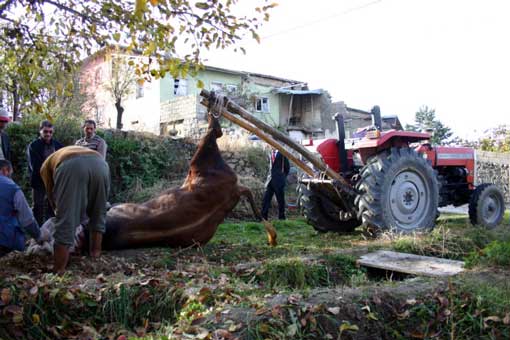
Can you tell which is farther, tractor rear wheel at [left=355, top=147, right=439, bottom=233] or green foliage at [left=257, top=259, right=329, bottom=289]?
tractor rear wheel at [left=355, top=147, right=439, bottom=233]

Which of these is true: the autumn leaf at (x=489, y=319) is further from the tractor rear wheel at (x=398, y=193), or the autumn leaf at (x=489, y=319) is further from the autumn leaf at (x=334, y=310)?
the tractor rear wheel at (x=398, y=193)

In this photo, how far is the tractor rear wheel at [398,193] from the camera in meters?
6.76

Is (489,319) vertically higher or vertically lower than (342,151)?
lower

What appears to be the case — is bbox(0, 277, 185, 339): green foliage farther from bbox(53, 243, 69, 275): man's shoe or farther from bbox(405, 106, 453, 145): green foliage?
bbox(405, 106, 453, 145): green foliage

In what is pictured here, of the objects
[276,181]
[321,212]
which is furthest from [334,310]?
[276,181]

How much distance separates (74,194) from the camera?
15.4ft

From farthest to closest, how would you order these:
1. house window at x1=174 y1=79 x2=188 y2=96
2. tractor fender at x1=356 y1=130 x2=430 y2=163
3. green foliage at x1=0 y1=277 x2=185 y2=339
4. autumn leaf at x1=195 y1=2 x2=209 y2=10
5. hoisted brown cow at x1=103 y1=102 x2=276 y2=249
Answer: house window at x1=174 y1=79 x2=188 y2=96
tractor fender at x1=356 y1=130 x2=430 y2=163
hoisted brown cow at x1=103 y1=102 x2=276 y2=249
autumn leaf at x1=195 y1=2 x2=209 y2=10
green foliage at x1=0 y1=277 x2=185 y2=339

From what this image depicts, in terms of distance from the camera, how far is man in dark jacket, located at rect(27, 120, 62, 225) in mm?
6758

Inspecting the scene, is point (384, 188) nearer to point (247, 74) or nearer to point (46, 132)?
point (46, 132)

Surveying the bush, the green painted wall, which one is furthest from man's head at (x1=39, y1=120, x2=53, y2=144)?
the green painted wall

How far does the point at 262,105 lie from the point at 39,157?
883 inches

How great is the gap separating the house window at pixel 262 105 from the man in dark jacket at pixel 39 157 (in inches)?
844

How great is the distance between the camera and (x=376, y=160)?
273 inches

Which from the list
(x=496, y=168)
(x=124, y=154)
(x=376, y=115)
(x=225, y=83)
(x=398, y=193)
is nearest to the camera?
(x=398, y=193)
